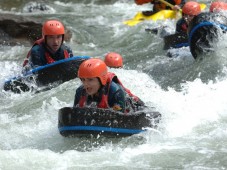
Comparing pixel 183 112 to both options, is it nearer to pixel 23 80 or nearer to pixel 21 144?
pixel 21 144

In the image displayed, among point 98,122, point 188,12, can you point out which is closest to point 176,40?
point 188,12

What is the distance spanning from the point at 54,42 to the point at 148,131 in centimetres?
291

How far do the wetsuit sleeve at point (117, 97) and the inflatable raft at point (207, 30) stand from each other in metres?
3.34

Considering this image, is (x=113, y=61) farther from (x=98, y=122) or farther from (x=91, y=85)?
(x=98, y=122)

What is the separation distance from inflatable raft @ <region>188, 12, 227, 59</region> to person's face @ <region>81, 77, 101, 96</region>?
3.47m

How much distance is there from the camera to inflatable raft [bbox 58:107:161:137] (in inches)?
251

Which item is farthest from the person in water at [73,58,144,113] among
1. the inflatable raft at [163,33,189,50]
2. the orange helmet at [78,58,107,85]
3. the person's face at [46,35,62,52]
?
the inflatable raft at [163,33,189,50]

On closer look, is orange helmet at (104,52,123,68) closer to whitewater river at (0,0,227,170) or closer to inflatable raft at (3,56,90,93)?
whitewater river at (0,0,227,170)

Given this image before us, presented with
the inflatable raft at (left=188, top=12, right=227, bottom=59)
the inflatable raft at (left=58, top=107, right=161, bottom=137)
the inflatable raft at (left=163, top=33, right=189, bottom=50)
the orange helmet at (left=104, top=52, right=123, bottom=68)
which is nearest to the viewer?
the inflatable raft at (left=58, top=107, right=161, bottom=137)

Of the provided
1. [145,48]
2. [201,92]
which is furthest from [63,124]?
[145,48]

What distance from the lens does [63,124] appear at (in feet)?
21.4

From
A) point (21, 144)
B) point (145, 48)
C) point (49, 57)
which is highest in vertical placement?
point (145, 48)

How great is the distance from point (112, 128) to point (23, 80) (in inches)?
118

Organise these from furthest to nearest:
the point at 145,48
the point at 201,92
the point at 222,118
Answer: the point at 145,48
the point at 201,92
the point at 222,118
